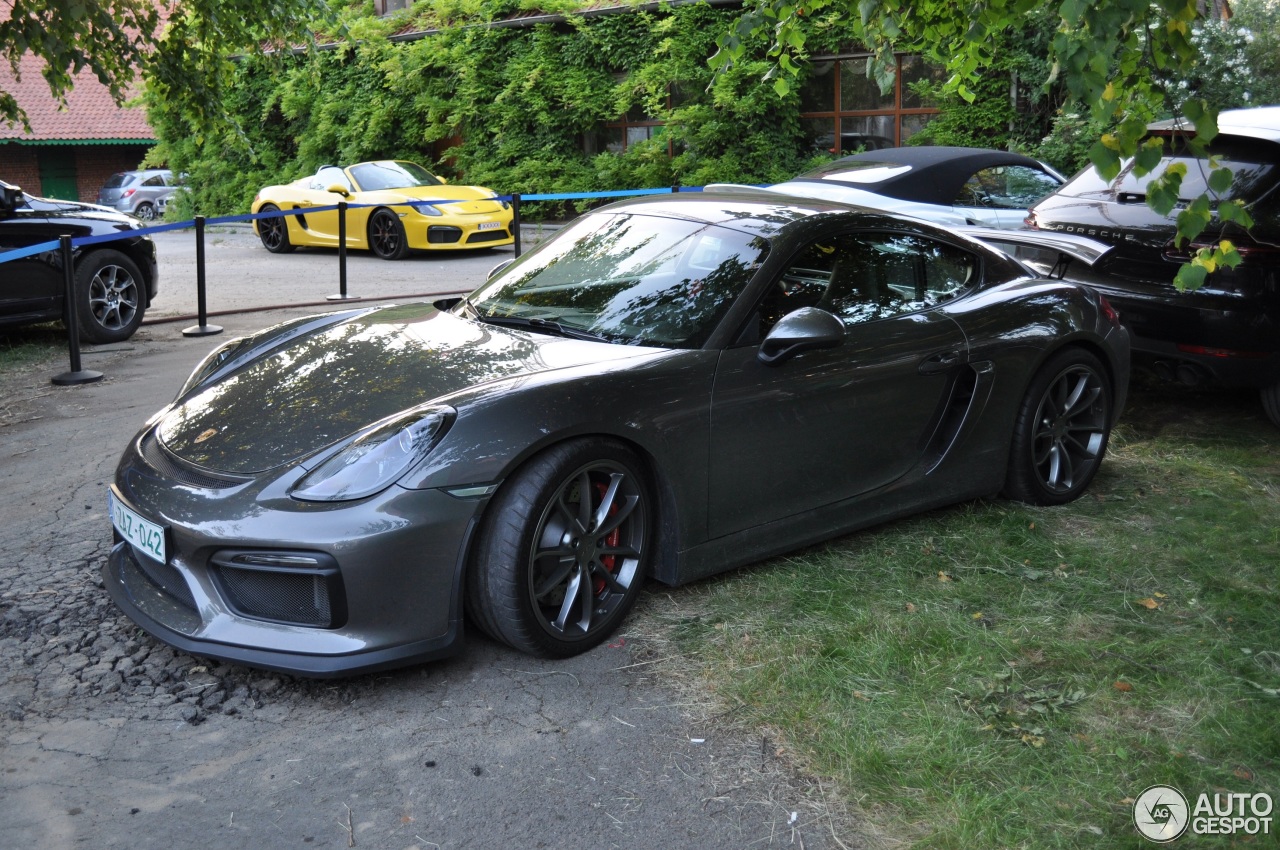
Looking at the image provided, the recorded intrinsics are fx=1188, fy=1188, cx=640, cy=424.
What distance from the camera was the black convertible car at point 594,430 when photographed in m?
3.36

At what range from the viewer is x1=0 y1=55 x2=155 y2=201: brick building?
3553 cm

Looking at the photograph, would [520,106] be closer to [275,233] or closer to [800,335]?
[275,233]

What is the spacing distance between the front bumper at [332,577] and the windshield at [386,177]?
14215 mm

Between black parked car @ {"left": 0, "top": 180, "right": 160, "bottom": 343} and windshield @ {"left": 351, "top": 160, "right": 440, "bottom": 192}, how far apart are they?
7368 mm

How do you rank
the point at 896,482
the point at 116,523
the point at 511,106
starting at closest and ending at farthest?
the point at 116,523 < the point at 896,482 < the point at 511,106

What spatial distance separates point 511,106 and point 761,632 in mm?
18667

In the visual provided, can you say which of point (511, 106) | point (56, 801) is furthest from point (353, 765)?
point (511, 106)

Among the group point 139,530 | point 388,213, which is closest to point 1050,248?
point 139,530

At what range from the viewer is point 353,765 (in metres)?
3.15

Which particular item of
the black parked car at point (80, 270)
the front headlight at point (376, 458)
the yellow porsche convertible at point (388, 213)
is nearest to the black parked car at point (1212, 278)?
the front headlight at point (376, 458)

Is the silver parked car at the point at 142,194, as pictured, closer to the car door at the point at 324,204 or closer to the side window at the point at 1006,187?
the car door at the point at 324,204

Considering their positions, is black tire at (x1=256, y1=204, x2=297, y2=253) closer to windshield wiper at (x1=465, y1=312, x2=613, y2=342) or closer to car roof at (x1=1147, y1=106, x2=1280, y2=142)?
car roof at (x1=1147, y1=106, x2=1280, y2=142)

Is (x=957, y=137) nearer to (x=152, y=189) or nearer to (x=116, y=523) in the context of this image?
(x=116, y=523)

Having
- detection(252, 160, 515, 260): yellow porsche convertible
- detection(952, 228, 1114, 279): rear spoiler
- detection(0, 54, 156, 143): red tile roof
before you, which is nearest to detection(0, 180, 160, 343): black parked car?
detection(952, 228, 1114, 279): rear spoiler
